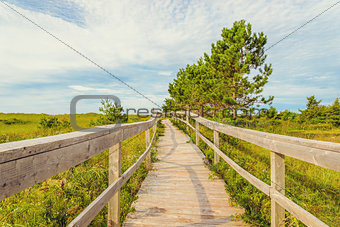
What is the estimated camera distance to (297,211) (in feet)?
5.15

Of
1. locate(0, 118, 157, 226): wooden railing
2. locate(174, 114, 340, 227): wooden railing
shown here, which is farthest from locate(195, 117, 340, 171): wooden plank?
locate(0, 118, 157, 226): wooden railing

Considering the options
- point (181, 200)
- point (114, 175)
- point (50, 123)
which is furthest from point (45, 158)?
point (50, 123)

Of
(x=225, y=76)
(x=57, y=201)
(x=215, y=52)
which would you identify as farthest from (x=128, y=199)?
(x=215, y=52)

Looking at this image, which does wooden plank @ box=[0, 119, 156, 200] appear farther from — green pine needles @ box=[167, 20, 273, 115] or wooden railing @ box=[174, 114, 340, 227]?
green pine needles @ box=[167, 20, 273, 115]

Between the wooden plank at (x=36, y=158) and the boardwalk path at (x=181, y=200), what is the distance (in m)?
1.74

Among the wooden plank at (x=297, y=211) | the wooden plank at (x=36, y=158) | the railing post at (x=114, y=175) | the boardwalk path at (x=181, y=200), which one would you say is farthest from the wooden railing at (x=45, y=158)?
the wooden plank at (x=297, y=211)

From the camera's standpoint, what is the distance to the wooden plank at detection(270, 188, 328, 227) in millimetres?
1403

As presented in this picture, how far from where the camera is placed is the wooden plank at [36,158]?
80 cm

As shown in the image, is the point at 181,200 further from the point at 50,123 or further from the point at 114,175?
the point at 50,123

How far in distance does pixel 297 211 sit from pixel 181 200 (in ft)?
6.58

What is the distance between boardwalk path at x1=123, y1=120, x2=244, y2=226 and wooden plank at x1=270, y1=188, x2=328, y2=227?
91cm

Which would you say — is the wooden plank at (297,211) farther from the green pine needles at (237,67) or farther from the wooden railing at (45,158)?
the green pine needles at (237,67)

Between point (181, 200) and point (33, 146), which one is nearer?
point (33, 146)

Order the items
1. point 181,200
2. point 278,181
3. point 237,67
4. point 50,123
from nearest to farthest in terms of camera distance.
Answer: point 278,181 → point 181,200 → point 50,123 → point 237,67
